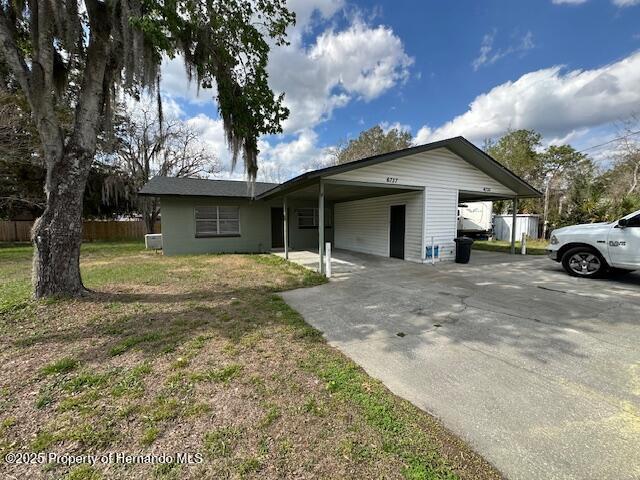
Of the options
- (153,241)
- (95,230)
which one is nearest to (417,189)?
(153,241)

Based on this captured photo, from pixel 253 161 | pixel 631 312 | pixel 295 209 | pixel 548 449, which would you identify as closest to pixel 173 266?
pixel 253 161

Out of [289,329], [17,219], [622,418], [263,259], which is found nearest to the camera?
[622,418]

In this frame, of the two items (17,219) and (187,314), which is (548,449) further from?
(17,219)

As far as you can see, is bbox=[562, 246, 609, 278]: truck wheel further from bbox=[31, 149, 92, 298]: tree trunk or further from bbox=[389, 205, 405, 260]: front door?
bbox=[31, 149, 92, 298]: tree trunk

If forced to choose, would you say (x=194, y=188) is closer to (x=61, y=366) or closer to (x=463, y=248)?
(x=61, y=366)

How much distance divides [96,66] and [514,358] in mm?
7560

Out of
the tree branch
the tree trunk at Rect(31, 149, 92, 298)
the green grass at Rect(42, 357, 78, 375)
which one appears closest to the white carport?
the tree trunk at Rect(31, 149, 92, 298)

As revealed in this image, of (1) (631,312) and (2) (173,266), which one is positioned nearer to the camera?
(1) (631,312)

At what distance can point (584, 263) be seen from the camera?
21.4ft

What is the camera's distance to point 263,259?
995 cm

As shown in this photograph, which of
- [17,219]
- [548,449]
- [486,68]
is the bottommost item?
[548,449]

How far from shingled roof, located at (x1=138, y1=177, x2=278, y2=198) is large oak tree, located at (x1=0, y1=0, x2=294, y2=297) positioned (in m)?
5.39

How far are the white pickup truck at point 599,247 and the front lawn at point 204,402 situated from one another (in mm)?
6938

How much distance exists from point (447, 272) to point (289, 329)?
545cm
